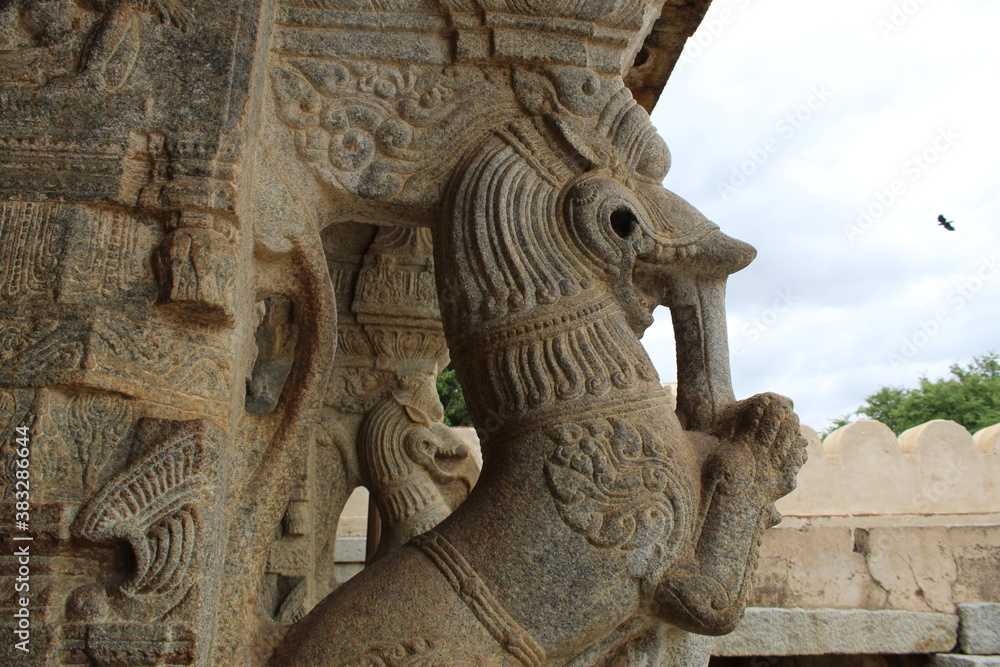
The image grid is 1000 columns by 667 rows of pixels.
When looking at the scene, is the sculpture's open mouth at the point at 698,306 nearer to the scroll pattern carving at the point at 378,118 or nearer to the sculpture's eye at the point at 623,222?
the sculpture's eye at the point at 623,222

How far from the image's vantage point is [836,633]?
14.3ft

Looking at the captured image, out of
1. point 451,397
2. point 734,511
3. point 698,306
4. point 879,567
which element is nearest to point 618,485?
point 734,511

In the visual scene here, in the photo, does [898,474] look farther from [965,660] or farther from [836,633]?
[836,633]

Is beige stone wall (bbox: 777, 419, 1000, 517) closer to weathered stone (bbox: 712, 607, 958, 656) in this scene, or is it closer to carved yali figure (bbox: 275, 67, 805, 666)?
weathered stone (bbox: 712, 607, 958, 656)

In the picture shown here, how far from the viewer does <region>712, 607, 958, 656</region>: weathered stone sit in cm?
424

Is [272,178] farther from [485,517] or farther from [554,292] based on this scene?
[485,517]

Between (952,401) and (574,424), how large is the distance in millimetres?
19310

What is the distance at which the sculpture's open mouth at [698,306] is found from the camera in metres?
2.44

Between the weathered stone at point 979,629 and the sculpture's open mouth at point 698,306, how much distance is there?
123 inches

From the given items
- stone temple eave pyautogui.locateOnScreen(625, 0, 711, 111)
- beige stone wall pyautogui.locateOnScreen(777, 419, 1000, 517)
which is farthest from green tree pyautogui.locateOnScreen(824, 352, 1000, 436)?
stone temple eave pyautogui.locateOnScreen(625, 0, 711, 111)

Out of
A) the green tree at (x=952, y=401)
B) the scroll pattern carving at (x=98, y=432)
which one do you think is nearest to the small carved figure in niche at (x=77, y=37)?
the scroll pattern carving at (x=98, y=432)

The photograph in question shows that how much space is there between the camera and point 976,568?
460cm

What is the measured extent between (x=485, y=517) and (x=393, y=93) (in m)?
1.32

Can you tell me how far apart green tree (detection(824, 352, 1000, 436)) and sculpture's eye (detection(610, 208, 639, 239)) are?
16.6 metres
